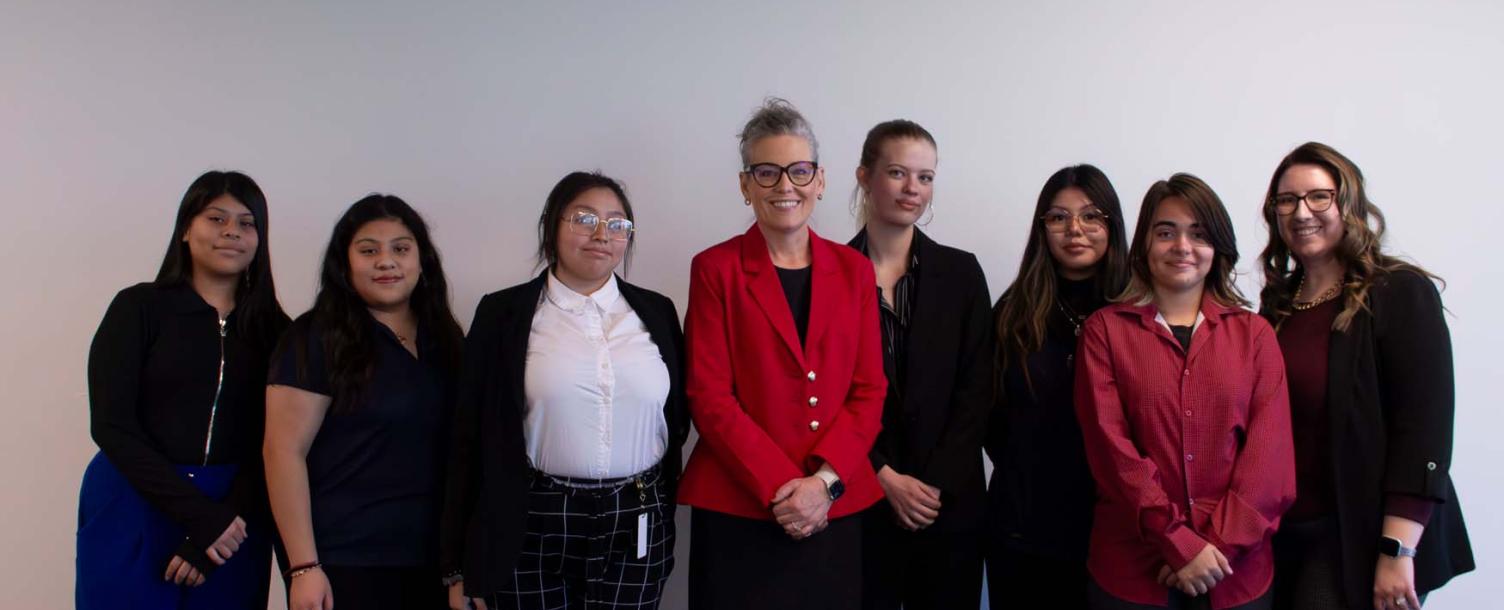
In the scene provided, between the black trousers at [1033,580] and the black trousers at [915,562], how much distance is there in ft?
0.23

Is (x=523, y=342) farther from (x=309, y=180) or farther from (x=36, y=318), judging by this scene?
(x=36, y=318)

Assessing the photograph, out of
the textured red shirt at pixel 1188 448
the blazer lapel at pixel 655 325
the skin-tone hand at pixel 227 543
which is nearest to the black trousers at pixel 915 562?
the textured red shirt at pixel 1188 448

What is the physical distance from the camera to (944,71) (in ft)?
9.05

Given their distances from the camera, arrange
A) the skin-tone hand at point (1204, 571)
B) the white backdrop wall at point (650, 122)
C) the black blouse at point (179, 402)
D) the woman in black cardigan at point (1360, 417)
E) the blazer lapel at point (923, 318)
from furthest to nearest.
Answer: the white backdrop wall at point (650, 122)
the blazer lapel at point (923, 318)
the black blouse at point (179, 402)
the woman in black cardigan at point (1360, 417)
the skin-tone hand at point (1204, 571)

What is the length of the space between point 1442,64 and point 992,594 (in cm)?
230

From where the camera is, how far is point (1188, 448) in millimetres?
1778

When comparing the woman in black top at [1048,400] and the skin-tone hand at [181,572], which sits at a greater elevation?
the woman in black top at [1048,400]

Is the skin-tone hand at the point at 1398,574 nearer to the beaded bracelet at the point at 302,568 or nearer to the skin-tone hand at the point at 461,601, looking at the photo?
the skin-tone hand at the point at 461,601

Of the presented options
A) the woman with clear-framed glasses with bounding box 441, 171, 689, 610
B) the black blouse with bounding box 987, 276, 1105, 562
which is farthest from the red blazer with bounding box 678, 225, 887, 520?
the black blouse with bounding box 987, 276, 1105, 562

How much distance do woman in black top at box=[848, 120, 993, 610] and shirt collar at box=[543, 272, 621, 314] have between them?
69 centimetres

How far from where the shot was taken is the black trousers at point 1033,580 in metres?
2.05

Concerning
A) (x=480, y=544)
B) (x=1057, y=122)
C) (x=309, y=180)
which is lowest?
(x=480, y=544)

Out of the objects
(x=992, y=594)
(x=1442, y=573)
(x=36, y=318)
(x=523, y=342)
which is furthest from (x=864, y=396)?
(x=36, y=318)

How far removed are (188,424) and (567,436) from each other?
96cm
